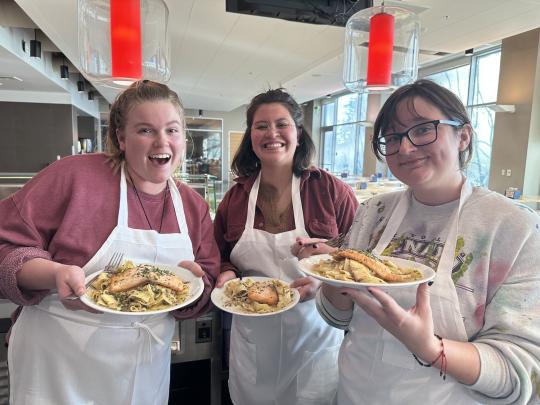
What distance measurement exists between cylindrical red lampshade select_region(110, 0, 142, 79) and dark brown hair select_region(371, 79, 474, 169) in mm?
1726

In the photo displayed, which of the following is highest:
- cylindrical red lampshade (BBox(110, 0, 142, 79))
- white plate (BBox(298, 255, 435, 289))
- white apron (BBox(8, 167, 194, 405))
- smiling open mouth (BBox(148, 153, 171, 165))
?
cylindrical red lampshade (BBox(110, 0, 142, 79))

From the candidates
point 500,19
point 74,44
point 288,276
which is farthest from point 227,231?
point 74,44

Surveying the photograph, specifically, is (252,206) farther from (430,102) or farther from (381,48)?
(381,48)

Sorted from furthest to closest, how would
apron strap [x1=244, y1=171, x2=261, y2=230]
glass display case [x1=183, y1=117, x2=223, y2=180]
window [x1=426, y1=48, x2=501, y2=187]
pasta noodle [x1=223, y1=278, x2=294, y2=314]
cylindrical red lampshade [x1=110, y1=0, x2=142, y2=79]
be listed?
glass display case [x1=183, y1=117, x2=223, y2=180] < window [x1=426, y1=48, x2=501, y2=187] < cylindrical red lampshade [x1=110, y1=0, x2=142, y2=79] < apron strap [x1=244, y1=171, x2=261, y2=230] < pasta noodle [x1=223, y1=278, x2=294, y2=314]

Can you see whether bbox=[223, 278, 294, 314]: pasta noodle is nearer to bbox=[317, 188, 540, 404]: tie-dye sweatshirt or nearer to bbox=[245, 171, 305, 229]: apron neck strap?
bbox=[245, 171, 305, 229]: apron neck strap

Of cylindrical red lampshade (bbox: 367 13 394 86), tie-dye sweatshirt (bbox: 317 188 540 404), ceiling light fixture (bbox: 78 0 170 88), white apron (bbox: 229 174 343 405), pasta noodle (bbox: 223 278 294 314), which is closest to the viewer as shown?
tie-dye sweatshirt (bbox: 317 188 540 404)

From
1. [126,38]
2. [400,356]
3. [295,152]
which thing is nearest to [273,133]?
[295,152]

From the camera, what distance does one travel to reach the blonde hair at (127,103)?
125cm

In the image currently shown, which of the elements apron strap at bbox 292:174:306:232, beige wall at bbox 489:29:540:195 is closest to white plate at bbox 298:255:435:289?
apron strap at bbox 292:174:306:232

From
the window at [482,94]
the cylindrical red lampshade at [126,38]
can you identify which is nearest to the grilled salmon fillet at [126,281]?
the cylindrical red lampshade at [126,38]

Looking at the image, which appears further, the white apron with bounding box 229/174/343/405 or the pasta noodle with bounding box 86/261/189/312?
the white apron with bounding box 229/174/343/405

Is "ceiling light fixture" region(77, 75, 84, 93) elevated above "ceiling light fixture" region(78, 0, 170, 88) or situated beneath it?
elevated above

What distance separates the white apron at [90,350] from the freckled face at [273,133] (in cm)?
65

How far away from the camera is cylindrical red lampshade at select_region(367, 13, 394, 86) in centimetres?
257
